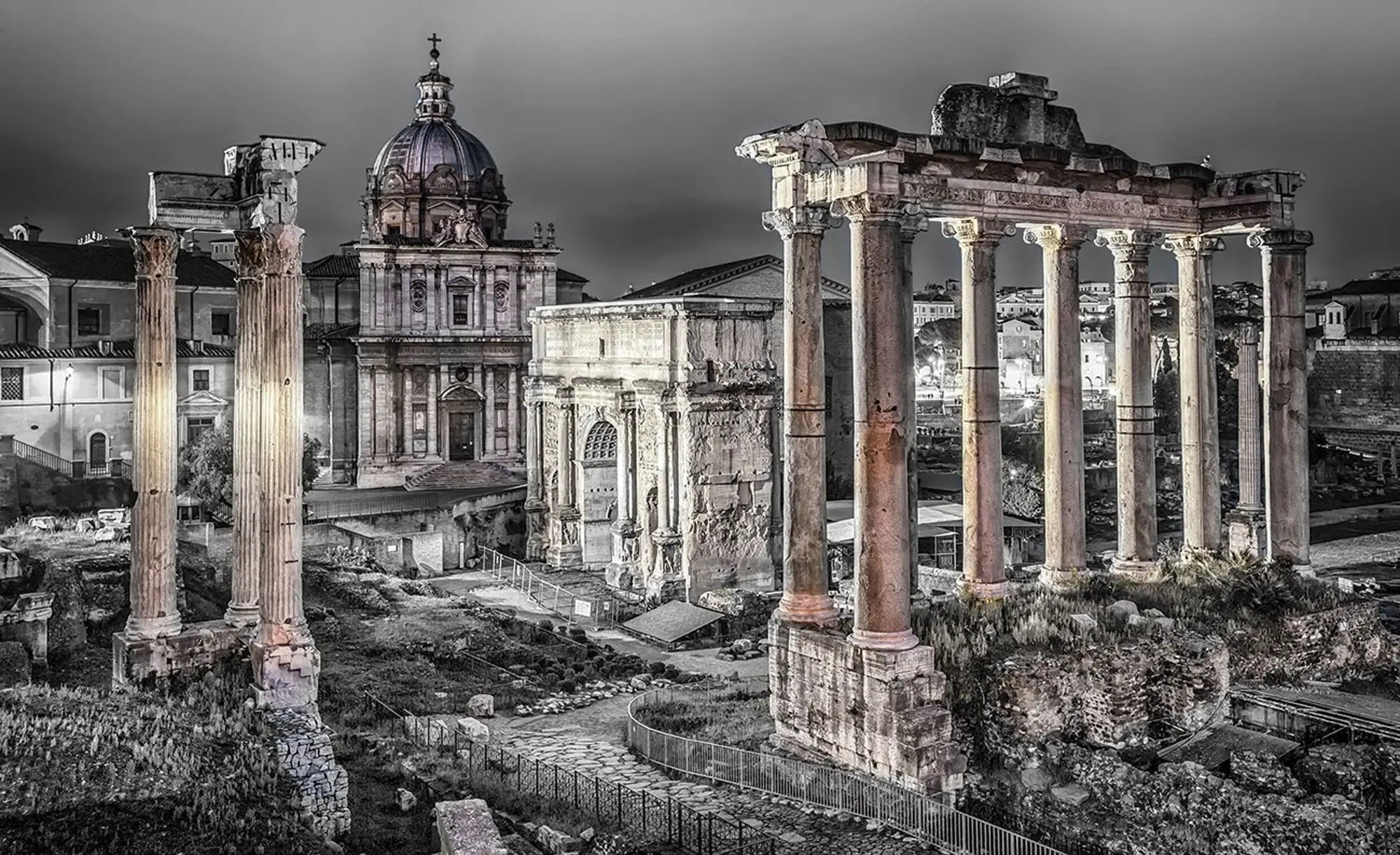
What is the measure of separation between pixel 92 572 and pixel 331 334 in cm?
2807

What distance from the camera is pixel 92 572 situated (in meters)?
23.3

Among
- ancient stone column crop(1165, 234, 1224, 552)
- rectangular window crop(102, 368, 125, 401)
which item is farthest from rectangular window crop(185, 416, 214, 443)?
ancient stone column crop(1165, 234, 1224, 552)

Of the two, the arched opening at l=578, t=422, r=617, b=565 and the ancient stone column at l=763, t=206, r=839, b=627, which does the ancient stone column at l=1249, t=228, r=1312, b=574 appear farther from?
the arched opening at l=578, t=422, r=617, b=565

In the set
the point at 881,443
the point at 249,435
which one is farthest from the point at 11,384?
the point at 881,443

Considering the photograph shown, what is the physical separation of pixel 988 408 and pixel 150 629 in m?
11.3

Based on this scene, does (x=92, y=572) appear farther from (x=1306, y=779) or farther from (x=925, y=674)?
(x=1306, y=779)

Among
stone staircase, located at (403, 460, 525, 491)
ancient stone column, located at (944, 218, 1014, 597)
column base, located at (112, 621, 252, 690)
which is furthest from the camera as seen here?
stone staircase, located at (403, 460, 525, 491)

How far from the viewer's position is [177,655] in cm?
1631

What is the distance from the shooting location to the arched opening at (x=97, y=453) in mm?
44219

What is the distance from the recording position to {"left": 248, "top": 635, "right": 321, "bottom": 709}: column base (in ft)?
50.1

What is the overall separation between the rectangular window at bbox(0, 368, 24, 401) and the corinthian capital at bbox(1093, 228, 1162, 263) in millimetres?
37704

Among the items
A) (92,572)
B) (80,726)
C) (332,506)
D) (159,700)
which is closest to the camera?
(80,726)

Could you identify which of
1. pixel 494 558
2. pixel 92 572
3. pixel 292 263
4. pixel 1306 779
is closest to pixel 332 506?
pixel 494 558

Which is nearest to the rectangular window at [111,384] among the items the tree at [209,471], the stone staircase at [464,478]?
the tree at [209,471]
